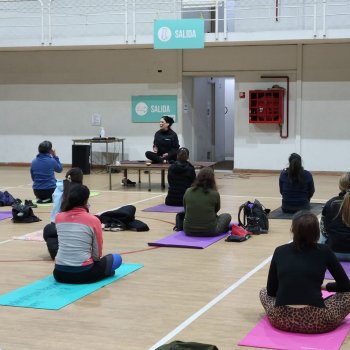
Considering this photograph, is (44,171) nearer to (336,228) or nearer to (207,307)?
(336,228)

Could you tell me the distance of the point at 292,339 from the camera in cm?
477

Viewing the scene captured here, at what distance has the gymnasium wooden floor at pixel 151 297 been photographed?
4.93 metres

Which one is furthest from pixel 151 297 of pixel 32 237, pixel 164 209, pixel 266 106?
pixel 266 106

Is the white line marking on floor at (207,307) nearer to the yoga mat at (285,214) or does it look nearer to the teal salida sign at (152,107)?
the yoga mat at (285,214)

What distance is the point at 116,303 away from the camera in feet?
19.1

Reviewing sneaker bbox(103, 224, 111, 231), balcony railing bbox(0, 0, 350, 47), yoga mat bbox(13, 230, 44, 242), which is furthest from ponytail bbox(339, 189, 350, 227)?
balcony railing bbox(0, 0, 350, 47)

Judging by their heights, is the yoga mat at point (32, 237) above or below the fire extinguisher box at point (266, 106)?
below

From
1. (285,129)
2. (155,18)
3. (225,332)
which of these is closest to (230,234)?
(225,332)

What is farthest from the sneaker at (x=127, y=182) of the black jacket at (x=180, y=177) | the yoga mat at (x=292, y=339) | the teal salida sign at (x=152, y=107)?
the yoga mat at (x=292, y=339)

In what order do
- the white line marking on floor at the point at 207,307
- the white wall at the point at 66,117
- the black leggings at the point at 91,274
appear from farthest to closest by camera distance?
the white wall at the point at 66,117
the black leggings at the point at 91,274
the white line marking on floor at the point at 207,307

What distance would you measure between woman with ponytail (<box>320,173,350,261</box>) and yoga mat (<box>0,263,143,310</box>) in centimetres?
214

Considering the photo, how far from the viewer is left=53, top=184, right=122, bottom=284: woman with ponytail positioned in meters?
6.20

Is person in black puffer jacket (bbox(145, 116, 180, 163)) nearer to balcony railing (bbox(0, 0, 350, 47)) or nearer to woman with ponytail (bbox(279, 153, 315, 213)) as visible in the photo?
balcony railing (bbox(0, 0, 350, 47))

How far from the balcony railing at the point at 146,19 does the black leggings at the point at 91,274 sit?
9.50 m
